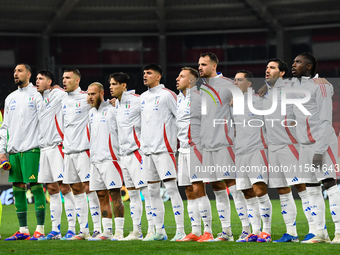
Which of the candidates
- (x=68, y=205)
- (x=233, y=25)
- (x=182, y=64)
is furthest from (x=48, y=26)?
(x=68, y=205)

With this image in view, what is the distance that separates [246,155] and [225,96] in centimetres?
85

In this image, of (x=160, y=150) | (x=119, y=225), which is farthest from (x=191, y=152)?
(x=119, y=225)

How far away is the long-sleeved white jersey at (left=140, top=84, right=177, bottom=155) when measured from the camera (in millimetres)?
7383

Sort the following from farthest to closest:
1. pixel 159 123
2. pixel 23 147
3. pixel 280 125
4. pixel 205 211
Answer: pixel 23 147 → pixel 159 123 → pixel 205 211 → pixel 280 125

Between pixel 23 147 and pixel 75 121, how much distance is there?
36.2 inches

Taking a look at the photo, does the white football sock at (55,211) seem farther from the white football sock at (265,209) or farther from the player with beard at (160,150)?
the white football sock at (265,209)

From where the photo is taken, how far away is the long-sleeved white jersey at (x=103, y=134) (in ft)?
25.4

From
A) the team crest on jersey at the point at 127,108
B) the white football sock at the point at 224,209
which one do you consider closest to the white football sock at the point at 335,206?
the white football sock at the point at 224,209

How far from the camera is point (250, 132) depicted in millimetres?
6773

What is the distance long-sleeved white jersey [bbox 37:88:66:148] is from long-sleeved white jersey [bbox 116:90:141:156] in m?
0.96

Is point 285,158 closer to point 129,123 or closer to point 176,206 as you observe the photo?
point 176,206

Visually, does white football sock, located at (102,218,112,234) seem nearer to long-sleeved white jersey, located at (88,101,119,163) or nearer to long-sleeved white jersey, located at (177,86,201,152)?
long-sleeved white jersey, located at (88,101,119,163)

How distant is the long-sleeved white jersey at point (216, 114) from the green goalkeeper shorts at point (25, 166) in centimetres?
272

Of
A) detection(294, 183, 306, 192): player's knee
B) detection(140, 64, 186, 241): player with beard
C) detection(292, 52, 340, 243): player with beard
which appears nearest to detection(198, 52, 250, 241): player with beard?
detection(140, 64, 186, 241): player with beard
